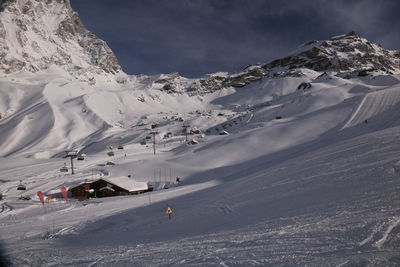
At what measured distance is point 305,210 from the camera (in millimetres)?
10078

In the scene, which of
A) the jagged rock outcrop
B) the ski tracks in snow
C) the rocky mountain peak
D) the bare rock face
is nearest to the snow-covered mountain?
the ski tracks in snow

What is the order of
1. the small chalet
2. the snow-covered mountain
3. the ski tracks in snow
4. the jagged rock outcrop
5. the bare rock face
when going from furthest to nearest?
1. the jagged rock outcrop
2. the bare rock face
3. the small chalet
4. the snow-covered mountain
5. the ski tracks in snow

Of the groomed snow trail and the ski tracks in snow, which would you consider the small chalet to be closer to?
the ski tracks in snow

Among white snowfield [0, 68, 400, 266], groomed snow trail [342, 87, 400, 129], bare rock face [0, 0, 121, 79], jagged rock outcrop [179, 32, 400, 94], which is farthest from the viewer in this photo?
jagged rock outcrop [179, 32, 400, 94]

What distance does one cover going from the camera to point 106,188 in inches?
1270

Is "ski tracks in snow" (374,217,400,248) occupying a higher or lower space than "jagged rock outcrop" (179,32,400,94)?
lower

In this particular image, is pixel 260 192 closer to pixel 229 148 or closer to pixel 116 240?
pixel 116 240

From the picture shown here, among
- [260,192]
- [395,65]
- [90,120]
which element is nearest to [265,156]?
[260,192]

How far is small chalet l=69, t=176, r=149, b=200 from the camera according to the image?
103 ft

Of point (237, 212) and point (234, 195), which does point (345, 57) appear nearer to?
point (234, 195)

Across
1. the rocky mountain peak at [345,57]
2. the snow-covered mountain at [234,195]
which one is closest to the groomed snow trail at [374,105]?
the snow-covered mountain at [234,195]

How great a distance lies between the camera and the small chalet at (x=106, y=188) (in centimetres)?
3152

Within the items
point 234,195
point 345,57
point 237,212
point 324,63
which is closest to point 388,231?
point 237,212

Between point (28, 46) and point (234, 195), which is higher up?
point (28, 46)
